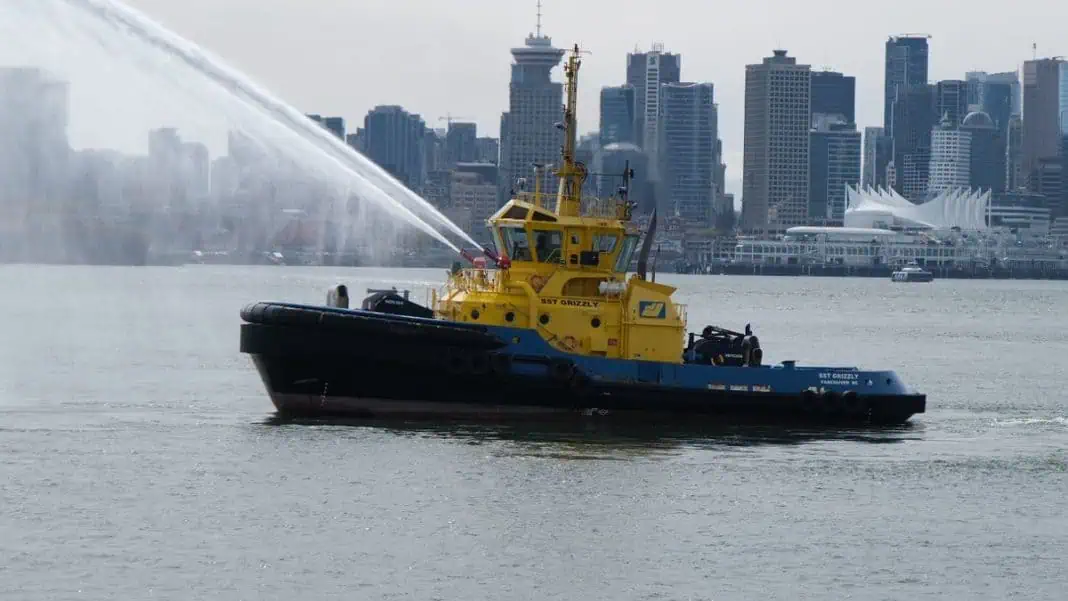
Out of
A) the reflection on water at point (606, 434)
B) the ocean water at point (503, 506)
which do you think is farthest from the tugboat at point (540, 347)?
the ocean water at point (503, 506)

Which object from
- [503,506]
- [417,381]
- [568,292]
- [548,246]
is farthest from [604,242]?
[503,506]

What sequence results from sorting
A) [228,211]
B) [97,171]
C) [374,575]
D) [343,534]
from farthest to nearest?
[228,211]
[97,171]
[343,534]
[374,575]

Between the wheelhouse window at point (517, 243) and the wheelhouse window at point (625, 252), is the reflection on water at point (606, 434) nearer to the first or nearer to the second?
the wheelhouse window at point (625, 252)

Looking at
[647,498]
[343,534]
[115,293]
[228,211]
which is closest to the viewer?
[343,534]

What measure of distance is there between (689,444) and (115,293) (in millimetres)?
88566

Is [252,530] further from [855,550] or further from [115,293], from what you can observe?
[115,293]

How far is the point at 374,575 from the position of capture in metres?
25.1

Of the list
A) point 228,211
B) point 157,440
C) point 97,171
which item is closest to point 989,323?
point 228,211

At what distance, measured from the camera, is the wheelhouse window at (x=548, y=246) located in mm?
39062

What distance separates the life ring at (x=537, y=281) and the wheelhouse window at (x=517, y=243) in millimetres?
455

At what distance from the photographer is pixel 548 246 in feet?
128

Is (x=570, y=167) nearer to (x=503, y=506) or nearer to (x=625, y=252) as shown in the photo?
(x=625, y=252)

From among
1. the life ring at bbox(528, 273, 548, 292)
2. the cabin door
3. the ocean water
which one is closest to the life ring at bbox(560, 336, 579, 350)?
the life ring at bbox(528, 273, 548, 292)

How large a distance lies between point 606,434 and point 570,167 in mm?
5924
